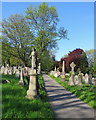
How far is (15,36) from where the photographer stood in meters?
18.0

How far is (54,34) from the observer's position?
16.4 metres

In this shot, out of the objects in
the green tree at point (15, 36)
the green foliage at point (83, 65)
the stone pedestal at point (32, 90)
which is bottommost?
the stone pedestal at point (32, 90)

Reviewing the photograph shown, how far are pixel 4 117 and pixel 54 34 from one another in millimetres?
13288

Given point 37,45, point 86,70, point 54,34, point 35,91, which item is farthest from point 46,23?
point 86,70

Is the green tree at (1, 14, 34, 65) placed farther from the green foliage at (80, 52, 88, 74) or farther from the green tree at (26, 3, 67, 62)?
the green foliage at (80, 52, 88, 74)

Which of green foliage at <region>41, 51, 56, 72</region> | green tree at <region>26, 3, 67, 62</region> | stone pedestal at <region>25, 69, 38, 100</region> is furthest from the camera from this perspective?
green foliage at <region>41, 51, 56, 72</region>

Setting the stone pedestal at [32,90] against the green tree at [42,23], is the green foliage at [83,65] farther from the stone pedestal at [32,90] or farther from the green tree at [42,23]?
the stone pedestal at [32,90]

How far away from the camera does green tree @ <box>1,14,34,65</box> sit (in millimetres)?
17781

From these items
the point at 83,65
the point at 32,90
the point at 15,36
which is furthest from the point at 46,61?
the point at 32,90

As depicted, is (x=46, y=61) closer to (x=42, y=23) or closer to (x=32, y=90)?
(x=42, y=23)

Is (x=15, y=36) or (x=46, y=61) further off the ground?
(x=15, y=36)

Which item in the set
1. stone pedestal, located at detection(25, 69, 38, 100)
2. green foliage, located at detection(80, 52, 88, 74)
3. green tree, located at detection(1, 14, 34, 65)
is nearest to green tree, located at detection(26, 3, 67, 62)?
green tree, located at detection(1, 14, 34, 65)

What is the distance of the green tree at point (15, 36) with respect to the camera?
700 inches

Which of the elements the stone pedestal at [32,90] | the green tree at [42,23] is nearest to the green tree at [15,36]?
the green tree at [42,23]
